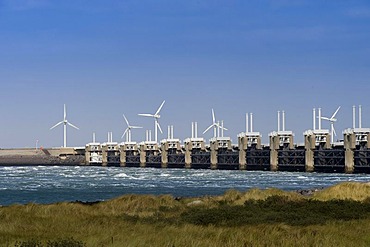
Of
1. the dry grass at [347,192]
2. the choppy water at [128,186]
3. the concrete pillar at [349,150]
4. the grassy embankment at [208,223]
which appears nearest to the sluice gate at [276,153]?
the concrete pillar at [349,150]

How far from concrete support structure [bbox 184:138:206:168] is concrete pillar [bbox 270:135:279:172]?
119ft

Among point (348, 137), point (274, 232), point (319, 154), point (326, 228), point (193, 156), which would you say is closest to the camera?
point (274, 232)

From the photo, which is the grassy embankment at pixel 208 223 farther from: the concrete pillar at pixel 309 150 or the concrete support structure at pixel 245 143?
the concrete support structure at pixel 245 143

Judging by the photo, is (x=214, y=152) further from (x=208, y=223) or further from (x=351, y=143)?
(x=208, y=223)

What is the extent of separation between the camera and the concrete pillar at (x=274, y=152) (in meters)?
145

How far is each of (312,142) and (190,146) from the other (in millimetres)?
50694

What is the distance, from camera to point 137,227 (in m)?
23.6

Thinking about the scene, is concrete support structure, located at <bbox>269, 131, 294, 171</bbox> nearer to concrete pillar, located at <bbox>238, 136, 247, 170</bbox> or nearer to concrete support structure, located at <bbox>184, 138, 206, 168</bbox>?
concrete pillar, located at <bbox>238, 136, 247, 170</bbox>

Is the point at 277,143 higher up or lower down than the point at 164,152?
higher up

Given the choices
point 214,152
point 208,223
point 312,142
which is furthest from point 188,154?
point 208,223

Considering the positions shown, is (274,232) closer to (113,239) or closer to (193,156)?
(113,239)

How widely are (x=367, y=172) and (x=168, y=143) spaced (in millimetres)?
76782

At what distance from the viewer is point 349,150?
126500 mm

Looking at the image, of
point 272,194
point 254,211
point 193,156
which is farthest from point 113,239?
point 193,156
